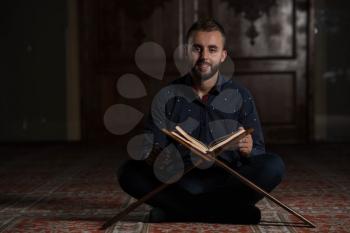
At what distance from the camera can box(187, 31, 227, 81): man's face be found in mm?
2320

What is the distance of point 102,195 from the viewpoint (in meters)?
3.24

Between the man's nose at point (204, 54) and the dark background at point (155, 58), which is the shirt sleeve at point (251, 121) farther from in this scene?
the dark background at point (155, 58)

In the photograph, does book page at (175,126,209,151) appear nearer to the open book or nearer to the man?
the open book

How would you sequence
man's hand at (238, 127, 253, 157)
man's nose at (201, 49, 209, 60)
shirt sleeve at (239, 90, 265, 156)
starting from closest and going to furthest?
man's hand at (238, 127, 253, 157) → man's nose at (201, 49, 209, 60) → shirt sleeve at (239, 90, 265, 156)

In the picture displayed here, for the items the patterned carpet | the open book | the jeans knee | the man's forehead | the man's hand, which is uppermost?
the man's forehead

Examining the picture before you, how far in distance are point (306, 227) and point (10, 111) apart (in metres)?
4.70

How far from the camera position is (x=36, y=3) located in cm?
634

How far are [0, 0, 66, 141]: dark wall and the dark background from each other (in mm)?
10

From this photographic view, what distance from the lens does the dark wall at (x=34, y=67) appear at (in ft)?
20.8

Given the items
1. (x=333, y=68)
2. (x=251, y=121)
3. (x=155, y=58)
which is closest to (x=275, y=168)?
(x=251, y=121)

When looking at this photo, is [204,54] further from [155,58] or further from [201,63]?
[155,58]

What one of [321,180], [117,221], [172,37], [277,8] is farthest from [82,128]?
[117,221]

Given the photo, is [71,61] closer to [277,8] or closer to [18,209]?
[277,8]

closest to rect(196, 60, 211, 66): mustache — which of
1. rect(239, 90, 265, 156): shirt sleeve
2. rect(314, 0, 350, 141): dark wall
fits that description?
rect(239, 90, 265, 156): shirt sleeve
